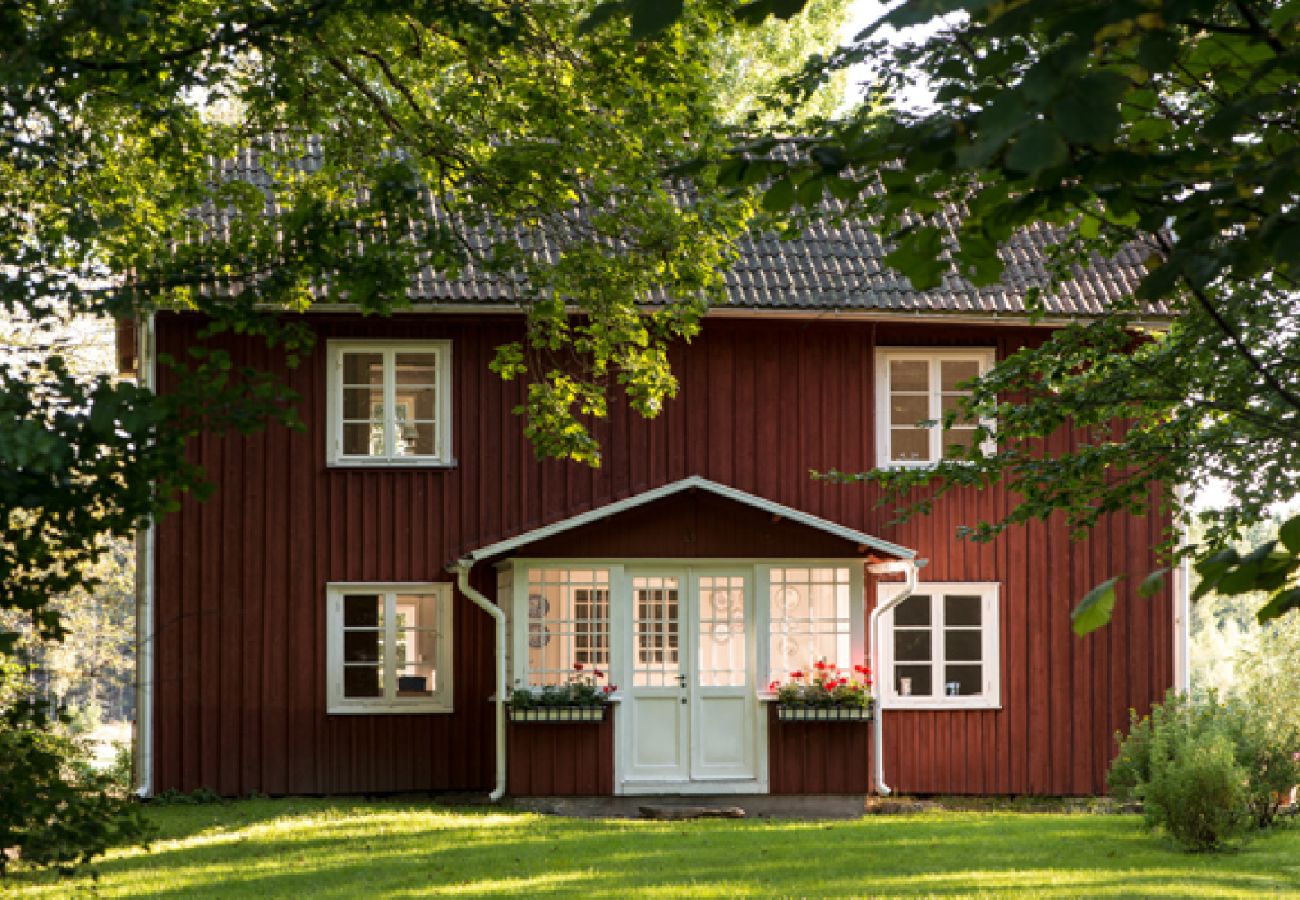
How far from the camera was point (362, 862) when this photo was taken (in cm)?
1262

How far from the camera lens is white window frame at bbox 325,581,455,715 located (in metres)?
17.2

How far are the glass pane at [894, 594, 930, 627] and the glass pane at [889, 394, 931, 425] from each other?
1.89m

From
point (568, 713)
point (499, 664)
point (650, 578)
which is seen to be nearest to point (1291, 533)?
point (568, 713)

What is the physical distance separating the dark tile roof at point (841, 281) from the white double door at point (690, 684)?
293 cm

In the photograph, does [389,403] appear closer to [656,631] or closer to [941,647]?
[656,631]

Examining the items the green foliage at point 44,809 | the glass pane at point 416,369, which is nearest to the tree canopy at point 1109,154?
the green foliage at point 44,809

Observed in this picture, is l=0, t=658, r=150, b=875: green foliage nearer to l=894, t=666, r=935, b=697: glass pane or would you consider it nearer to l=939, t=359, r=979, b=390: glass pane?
l=894, t=666, r=935, b=697: glass pane

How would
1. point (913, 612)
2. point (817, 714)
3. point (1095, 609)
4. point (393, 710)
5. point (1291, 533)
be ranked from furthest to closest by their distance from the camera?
point (913, 612) < point (393, 710) < point (817, 714) < point (1291, 533) < point (1095, 609)

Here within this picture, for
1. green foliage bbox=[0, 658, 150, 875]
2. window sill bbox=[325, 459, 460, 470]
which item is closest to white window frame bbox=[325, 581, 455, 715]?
window sill bbox=[325, 459, 460, 470]

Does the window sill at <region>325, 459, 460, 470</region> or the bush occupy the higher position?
the window sill at <region>325, 459, 460, 470</region>

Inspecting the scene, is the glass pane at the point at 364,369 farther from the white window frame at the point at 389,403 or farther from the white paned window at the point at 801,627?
the white paned window at the point at 801,627

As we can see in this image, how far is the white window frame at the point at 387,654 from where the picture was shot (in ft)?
56.6

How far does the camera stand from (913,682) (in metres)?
17.9

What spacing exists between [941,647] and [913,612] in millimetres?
464
